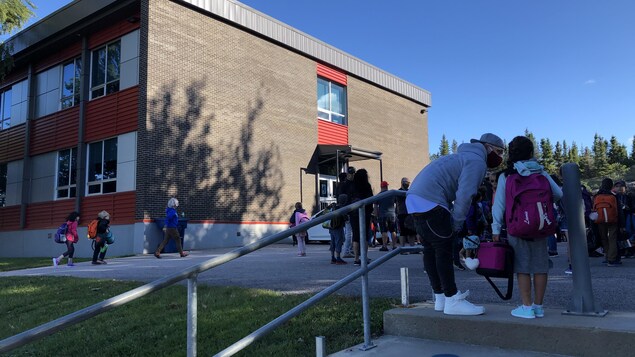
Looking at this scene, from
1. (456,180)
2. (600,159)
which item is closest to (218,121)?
(456,180)

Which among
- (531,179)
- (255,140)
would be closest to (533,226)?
→ (531,179)

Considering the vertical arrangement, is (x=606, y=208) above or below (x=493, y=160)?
below

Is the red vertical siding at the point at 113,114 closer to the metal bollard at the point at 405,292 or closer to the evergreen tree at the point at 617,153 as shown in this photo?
the metal bollard at the point at 405,292

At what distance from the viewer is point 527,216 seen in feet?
11.7

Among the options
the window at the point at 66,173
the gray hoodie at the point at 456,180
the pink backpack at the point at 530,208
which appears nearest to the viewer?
the pink backpack at the point at 530,208

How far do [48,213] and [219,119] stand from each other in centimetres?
867

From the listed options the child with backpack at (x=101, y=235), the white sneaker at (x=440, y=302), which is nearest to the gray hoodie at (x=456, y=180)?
the white sneaker at (x=440, y=302)

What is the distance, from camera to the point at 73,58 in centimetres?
2005

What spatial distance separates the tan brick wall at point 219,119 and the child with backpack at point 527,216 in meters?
14.3

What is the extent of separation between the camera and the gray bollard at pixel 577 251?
3.68m

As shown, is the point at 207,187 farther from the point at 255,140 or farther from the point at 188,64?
the point at 188,64

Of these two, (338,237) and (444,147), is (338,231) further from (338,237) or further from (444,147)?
(444,147)

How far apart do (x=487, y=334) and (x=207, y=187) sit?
15482 mm

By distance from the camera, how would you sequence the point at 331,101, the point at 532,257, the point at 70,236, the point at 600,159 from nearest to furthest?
the point at 532,257
the point at 70,236
the point at 331,101
the point at 600,159
